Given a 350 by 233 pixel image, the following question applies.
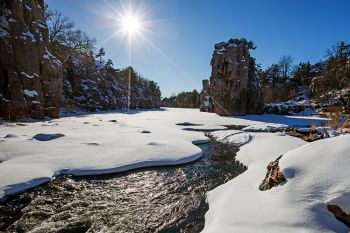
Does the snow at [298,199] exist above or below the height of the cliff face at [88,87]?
below

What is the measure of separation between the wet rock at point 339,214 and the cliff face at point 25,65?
1901 centimetres

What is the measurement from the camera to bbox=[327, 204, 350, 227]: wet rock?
9.87 feet

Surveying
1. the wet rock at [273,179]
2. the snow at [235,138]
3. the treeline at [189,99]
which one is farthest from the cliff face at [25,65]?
the treeline at [189,99]

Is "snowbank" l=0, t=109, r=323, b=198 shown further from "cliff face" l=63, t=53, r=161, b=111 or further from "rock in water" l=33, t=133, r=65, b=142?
"cliff face" l=63, t=53, r=161, b=111

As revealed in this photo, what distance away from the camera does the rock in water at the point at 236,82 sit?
33.5 meters

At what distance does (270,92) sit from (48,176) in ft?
180

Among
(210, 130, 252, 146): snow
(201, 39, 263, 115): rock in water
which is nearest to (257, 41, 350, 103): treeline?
(201, 39, 263, 115): rock in water

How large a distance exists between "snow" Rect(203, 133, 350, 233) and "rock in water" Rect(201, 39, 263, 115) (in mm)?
29746

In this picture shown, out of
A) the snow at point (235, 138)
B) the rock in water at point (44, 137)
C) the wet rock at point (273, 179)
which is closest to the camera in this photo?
the wet rock at point (273, 179)

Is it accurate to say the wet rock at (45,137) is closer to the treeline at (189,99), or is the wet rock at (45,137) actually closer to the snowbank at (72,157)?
the snowbank at (72,157)

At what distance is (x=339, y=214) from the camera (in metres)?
3.09

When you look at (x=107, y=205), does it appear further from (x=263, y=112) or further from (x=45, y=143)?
(x=263, y=112)

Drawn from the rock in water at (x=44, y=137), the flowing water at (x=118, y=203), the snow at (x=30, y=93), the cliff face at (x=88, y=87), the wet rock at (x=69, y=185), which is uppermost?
the cliff face at (x=88, y=87)

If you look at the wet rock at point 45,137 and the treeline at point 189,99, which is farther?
the treeline at point 189,99
